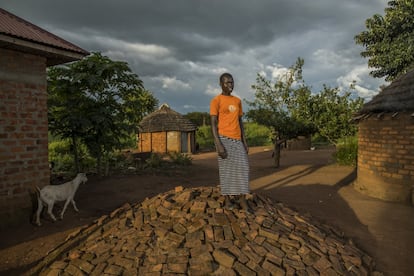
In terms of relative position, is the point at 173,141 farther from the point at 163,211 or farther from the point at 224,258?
the point at 224,258

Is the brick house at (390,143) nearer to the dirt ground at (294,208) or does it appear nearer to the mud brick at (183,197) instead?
the dirt ground at (294,208)

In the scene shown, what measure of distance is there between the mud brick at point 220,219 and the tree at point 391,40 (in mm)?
18076

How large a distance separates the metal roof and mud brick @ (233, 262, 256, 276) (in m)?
4.62

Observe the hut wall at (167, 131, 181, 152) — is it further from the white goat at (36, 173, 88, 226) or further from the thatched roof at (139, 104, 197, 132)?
the white goat at (36, 173, 88, 226)

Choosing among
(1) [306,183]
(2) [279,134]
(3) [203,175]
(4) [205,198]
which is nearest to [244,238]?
(4) [205,198]

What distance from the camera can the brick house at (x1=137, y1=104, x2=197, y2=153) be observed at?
20.9 meters

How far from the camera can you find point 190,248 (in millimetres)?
3549

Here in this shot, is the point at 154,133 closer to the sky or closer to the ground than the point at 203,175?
closer to the sky

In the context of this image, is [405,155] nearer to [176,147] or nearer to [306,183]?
[306,183]

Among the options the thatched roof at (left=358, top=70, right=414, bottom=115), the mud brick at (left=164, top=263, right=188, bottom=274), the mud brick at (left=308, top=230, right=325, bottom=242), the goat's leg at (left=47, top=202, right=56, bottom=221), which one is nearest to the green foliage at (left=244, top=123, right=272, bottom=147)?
the thatched roof at (left=358, top=70, right=414, bottom=115)

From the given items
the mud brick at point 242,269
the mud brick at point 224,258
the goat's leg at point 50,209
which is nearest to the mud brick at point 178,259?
the mud brick at point 224,258

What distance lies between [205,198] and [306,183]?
5.69m

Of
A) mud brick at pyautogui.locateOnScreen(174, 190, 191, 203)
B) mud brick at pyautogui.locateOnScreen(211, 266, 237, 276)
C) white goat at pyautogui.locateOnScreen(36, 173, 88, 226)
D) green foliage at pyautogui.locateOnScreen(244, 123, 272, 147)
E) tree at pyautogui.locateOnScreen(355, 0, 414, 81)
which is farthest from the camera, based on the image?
green foliage at pyautogui.locateOnScreen(244, 123, 272, 147)

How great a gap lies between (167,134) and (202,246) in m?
17.8
